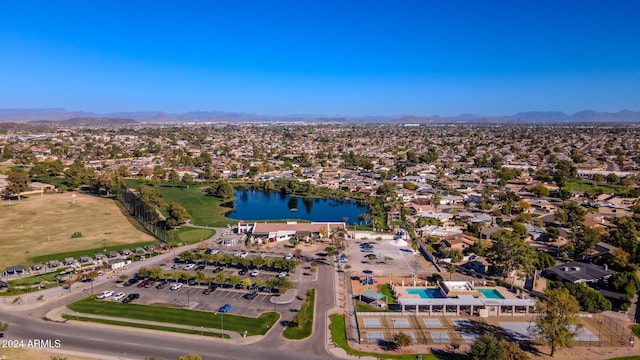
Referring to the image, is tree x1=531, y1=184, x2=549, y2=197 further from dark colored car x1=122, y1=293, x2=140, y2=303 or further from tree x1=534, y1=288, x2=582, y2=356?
dark colored car x1=122, y1=293, x2=140, y2=303

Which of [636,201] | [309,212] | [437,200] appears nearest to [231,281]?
[309,212]

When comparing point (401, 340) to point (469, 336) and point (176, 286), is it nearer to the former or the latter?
point (469, 336)

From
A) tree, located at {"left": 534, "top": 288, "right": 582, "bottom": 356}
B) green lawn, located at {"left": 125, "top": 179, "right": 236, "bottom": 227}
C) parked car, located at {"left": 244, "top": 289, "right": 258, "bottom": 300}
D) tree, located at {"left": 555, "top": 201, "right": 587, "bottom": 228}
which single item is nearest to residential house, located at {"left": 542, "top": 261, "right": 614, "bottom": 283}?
tree, located at {"left": 534, "top": 288, "right": 582, "bottom": 356}

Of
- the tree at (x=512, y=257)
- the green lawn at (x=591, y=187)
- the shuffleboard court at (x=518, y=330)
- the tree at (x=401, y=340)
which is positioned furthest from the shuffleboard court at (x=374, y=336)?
the green lawn at (x=591, y=187)

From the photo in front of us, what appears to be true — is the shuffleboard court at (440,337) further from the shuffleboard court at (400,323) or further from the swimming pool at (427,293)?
the swimming pool at (427,293)

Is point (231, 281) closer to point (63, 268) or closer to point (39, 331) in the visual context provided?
point (39, 331)

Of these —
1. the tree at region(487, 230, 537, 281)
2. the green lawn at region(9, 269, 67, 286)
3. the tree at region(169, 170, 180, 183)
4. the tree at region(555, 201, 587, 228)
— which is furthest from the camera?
the tree at region(169, 170, 180, 183)

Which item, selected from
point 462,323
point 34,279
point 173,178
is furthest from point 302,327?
point 173,178
